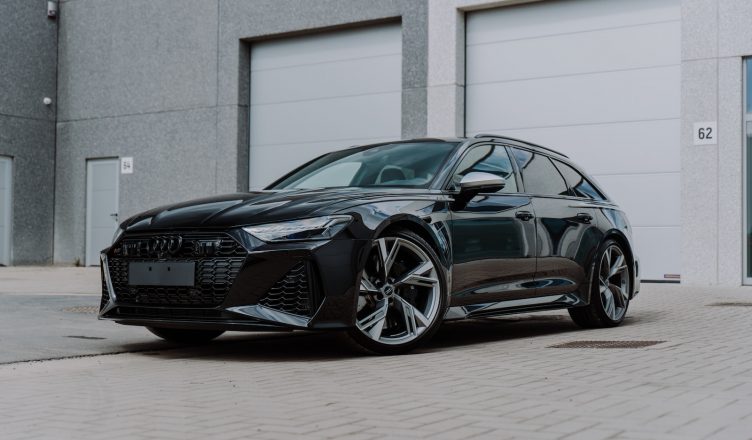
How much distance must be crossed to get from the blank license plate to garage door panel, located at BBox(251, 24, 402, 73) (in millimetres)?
12560

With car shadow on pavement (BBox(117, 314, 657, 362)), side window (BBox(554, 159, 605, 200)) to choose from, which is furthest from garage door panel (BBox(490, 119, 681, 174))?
side window (BBox(554, 159, 605, 200))

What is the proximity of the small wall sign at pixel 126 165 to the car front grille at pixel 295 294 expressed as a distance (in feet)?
55.7

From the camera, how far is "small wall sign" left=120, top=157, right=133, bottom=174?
22078 millimetres

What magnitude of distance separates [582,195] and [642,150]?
7.98 meters

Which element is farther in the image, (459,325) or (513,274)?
(459,325)

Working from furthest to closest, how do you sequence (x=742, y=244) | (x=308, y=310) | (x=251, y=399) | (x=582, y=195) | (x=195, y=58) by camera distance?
(x=195, y=58)
(x=742, y=244)
(x=582, y=195)
(x=308, y=310)
(x=251, y=399)

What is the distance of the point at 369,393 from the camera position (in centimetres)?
468

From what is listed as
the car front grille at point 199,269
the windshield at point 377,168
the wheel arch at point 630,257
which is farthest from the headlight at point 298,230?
the wheel arch at point 630,257

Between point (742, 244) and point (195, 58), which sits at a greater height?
point (195, 58)

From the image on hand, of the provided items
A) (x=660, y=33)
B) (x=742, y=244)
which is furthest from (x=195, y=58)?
(x=742, y=244)

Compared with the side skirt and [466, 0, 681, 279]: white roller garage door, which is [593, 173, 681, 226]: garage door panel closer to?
[466, 0, 681, 279]: white roller garage door

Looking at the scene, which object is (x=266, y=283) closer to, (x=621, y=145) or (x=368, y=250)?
(x=368, y=250)

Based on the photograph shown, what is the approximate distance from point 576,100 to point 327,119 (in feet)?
16.0

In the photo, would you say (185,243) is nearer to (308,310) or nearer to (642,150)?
(308,310)
